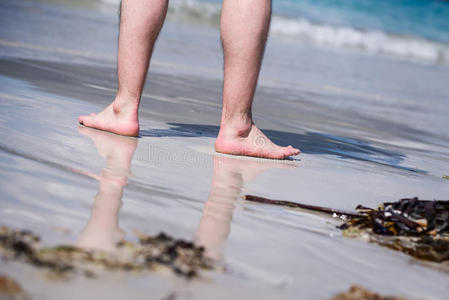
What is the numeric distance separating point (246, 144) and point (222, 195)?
66cm

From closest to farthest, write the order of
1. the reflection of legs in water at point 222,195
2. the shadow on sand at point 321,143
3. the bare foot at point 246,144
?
the reflection of legs in water at point 222,195 → the bare foot at point 246,144 → the shadow on sand at point 321,143

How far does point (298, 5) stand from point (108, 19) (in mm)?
13092

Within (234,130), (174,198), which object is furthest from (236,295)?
(234,130)

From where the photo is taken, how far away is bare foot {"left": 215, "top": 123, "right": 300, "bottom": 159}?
7.47 ft

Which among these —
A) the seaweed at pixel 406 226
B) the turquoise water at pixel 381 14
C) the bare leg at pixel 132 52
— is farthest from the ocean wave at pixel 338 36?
the seaweed at pixel 406 226

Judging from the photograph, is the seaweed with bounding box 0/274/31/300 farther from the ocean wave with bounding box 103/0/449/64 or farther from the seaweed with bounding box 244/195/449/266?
the ocean wave with bounding box 103/0/449/64

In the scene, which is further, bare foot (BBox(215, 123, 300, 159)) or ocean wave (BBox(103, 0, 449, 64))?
ocean wave (BBox(103, 0, 449, 64))

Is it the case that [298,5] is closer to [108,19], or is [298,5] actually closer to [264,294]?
[108,19]

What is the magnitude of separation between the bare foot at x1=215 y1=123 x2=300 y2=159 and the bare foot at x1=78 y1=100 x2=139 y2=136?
0.33 meters

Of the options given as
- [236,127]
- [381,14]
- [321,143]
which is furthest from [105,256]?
[381,14]

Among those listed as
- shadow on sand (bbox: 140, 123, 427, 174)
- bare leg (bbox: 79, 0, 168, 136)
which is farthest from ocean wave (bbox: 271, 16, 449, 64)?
bare leg (bbox: 79, 0, 168, 136)

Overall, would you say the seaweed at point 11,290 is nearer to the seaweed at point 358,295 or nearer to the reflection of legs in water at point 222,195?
the reflection of legs in water at point 222,195

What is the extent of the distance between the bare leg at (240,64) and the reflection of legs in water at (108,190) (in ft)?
1.16

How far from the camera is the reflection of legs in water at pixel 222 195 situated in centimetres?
127
